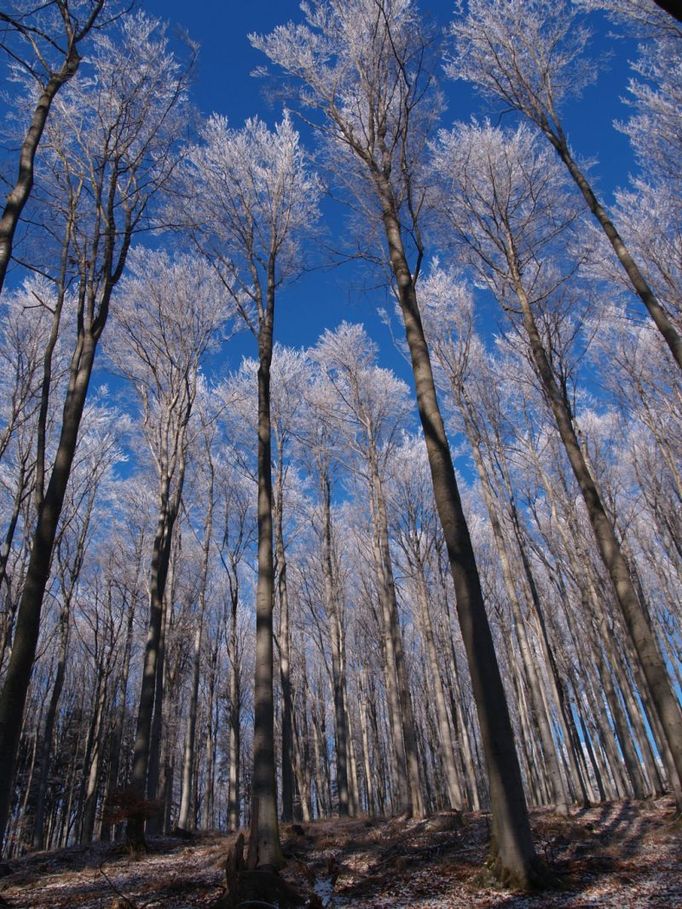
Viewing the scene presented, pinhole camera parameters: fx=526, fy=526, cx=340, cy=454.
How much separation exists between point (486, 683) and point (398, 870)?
1963mm

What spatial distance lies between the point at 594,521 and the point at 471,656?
3567 millimetres

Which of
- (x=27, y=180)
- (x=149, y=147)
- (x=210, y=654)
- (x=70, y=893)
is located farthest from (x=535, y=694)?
(x=210, y=654)

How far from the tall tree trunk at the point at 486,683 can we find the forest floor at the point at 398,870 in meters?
0.24

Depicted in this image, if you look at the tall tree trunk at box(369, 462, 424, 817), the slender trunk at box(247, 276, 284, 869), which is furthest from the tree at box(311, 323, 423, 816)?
the slender trunk at box(247, 276, 284, 869)

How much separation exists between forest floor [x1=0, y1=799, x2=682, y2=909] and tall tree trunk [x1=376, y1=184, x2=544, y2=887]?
0.24 meters

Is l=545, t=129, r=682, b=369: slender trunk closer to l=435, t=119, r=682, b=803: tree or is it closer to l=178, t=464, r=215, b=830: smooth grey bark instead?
l=435, t=119, r=682, b=803: tree

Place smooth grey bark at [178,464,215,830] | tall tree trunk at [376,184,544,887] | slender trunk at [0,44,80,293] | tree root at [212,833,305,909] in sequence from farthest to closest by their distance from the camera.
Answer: smooth grey bark at [178,464,215,830], slender trunk at [0,44,80,293], tall tree trunk at [376,184,544,887], tree root at [212,833,305,909]

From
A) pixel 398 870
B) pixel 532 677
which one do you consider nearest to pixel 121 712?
pixel 532 677

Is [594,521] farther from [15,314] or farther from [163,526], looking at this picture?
[15,314]

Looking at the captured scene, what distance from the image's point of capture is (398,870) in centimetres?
445

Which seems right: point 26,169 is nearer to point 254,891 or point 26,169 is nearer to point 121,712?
point 254,891

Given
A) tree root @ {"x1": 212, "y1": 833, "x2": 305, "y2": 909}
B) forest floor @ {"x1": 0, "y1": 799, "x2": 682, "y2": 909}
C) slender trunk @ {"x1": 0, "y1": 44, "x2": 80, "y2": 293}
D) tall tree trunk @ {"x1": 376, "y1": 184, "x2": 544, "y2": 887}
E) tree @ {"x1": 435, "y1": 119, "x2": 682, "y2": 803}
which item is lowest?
forest floor @ {"x1": 0, "y1": 799, "x2": 682, "y2": 909}

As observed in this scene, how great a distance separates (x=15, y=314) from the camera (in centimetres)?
1226

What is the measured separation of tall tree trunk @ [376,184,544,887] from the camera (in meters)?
3.51
